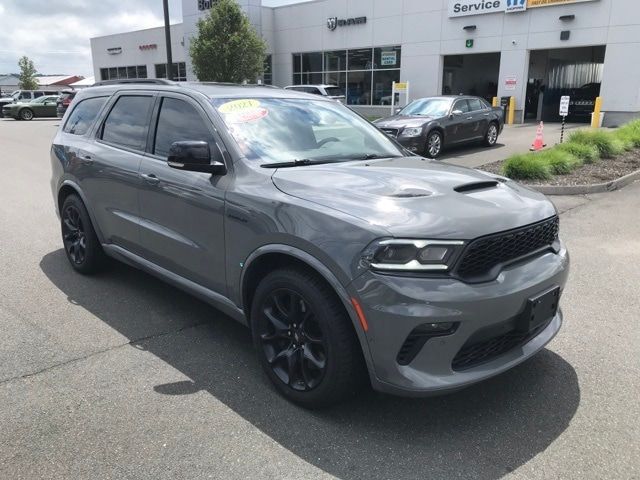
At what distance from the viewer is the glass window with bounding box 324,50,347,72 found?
3079 cm

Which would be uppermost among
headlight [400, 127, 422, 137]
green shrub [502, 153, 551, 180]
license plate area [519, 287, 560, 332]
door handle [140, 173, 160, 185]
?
door handle [140, 173, 160, 185]

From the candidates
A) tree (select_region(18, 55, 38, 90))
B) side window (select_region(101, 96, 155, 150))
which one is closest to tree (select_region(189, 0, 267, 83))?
side window (select_region(101, 96, 155, 150))

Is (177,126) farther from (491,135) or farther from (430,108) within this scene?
(491,135)

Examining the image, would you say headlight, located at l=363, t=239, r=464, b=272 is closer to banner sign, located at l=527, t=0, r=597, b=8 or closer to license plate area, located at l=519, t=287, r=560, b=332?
license plate area, located at l=519, t=287, r=560, b=332

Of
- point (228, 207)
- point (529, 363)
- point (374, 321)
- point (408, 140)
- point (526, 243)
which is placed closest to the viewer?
point (374, 321)

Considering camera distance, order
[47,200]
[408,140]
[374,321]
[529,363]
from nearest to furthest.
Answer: [374,321], [529,363], [47,200], [408,140]

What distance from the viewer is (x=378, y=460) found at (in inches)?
109

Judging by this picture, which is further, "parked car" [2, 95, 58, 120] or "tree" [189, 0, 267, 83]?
"parked car" [2, 95, 58, 120]

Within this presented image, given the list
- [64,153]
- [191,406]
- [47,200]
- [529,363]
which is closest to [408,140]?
[47,200]

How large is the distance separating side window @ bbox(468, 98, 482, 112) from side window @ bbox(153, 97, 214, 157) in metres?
12.3

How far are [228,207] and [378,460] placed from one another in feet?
5.61

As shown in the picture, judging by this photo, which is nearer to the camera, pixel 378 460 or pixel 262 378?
pixel 378 460

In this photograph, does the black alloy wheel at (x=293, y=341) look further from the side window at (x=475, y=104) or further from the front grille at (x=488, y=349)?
the side window at (x=475, y=104)

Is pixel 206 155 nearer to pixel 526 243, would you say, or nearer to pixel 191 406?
pixel 191 406
